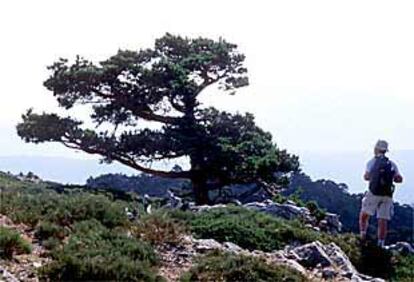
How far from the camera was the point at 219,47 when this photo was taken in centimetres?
3005

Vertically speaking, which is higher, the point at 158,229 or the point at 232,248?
the point at 158,229

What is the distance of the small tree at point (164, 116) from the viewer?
27906 mm

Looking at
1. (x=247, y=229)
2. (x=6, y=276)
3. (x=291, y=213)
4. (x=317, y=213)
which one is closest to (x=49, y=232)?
(x=6, y=276)

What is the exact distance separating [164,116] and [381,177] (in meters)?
17.7

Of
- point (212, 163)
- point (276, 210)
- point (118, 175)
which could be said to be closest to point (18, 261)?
point (276, 210)

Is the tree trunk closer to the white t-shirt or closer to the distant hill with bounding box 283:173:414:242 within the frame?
the distant hill with bounding box 283:173:414:242

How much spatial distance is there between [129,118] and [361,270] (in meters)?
18.3

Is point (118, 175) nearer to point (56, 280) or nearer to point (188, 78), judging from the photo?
point (188, 78)

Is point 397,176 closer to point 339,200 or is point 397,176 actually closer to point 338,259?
point 338,259

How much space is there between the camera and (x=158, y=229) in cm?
1121

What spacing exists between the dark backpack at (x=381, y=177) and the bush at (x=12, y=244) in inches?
229

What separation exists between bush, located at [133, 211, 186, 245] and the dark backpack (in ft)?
10.5

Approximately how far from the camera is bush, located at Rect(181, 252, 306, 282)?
9.25 m

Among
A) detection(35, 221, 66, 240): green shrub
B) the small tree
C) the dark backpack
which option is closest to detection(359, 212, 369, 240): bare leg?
the dark backpack
